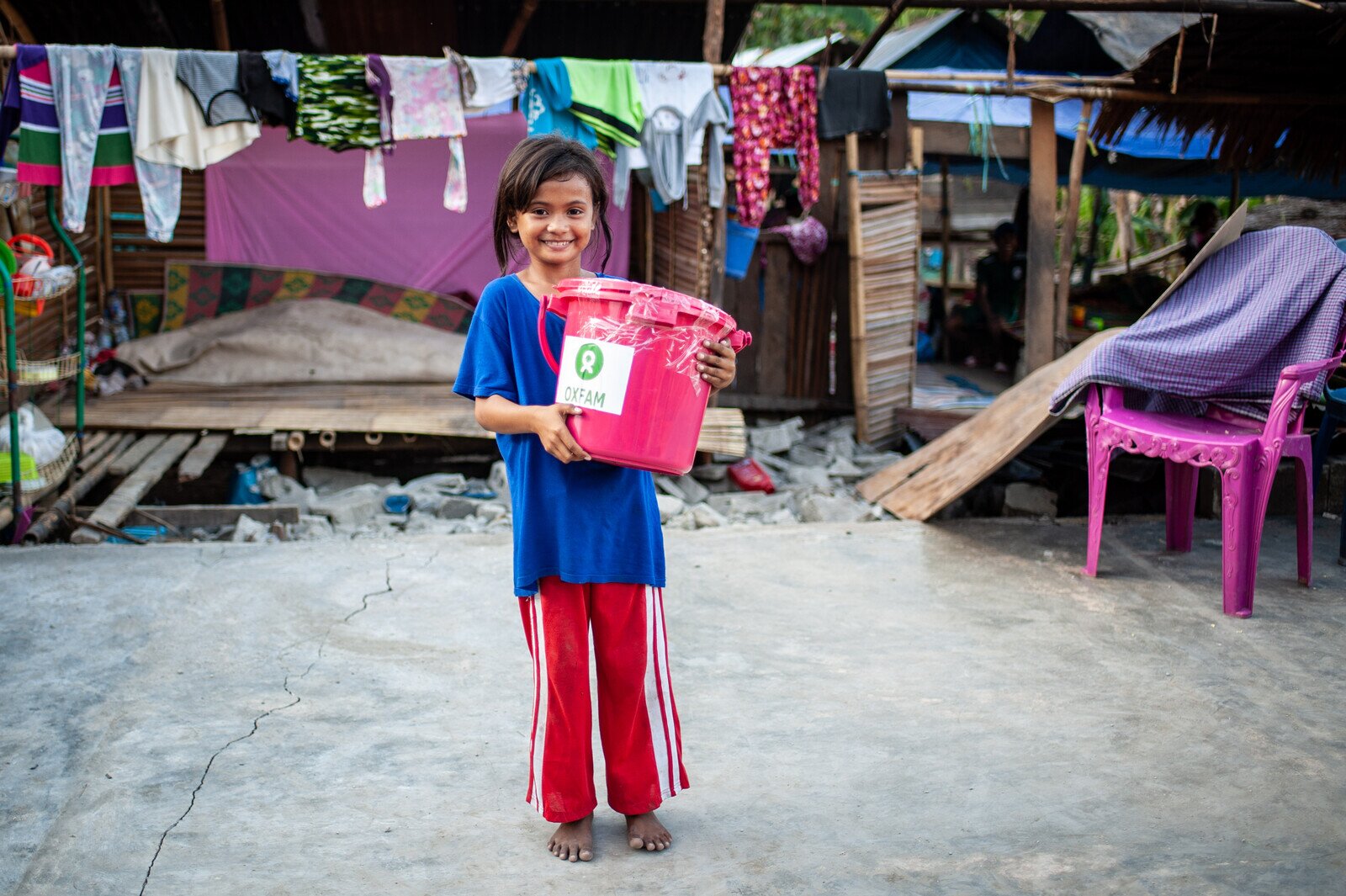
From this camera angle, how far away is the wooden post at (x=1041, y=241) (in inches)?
287

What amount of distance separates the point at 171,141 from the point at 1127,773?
18.9 ft

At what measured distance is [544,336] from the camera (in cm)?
218

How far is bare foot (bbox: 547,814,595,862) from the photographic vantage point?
2.31 m

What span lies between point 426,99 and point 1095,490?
426cm

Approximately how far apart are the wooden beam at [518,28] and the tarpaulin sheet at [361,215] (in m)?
0.60

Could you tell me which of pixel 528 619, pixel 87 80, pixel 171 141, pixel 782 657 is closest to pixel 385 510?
pixel 171 141

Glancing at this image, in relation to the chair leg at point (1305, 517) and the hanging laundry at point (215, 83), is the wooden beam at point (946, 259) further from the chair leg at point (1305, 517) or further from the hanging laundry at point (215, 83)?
the chair leg at point (1305, 517)

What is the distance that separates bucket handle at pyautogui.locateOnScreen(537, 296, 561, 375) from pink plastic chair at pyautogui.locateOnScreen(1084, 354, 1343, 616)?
2.69m

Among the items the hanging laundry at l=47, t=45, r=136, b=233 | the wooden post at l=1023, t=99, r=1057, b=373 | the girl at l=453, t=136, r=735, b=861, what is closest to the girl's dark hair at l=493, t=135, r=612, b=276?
the girl at l=453, t=136, r=735, b=861

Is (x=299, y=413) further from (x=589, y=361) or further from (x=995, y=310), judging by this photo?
(x=995, y=310)

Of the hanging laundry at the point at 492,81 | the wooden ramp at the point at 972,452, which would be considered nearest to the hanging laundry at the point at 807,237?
the hanging laundry at the point at 492,81

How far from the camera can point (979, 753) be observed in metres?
2.86

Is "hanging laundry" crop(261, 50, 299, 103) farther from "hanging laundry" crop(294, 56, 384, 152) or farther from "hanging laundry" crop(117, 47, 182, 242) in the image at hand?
"hanging laundry" crop(117, 47, 182, 242)

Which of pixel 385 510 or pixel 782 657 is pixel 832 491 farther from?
pixel 782 657
